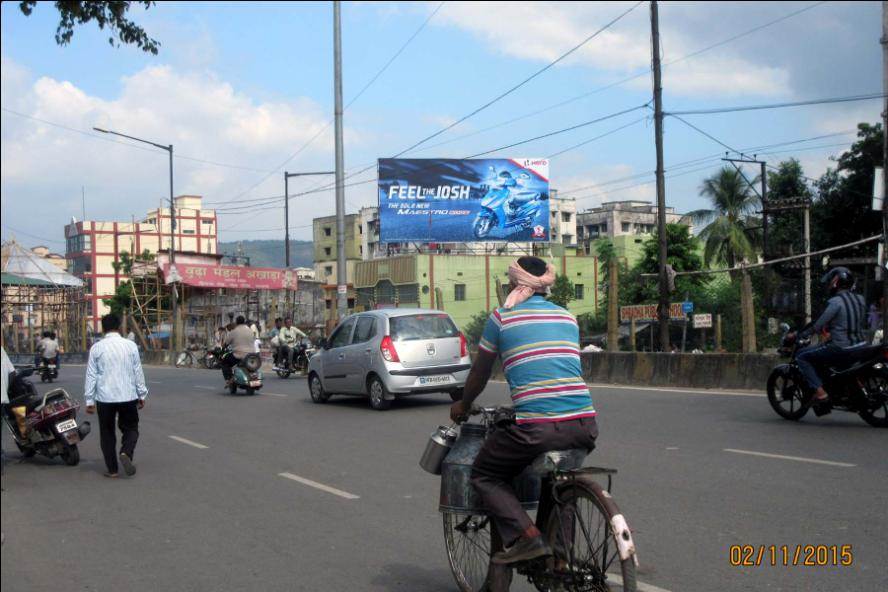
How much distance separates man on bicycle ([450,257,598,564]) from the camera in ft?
14.5

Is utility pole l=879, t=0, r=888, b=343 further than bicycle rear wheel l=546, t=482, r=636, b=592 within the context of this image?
Yes

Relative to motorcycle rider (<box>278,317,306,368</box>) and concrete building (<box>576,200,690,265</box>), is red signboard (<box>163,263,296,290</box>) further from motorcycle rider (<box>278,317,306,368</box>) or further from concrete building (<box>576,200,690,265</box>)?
concrete building (<box>576,200,690,265</box>)

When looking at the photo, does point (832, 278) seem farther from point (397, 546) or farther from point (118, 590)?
point (118, 590)

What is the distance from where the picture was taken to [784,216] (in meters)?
51.8

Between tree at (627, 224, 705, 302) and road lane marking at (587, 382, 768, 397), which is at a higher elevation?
tree at (627, 224, 705, 302)

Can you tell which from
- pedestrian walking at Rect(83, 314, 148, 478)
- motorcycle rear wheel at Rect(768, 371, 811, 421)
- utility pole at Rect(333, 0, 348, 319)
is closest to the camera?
pedestrian walking at Rect(83, 314, 148, 478)

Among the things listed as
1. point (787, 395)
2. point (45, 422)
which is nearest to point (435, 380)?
point (787, 395)

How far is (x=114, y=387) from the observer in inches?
376

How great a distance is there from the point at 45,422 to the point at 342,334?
678 cm

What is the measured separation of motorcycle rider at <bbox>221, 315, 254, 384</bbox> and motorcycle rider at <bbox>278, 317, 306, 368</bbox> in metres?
6.00

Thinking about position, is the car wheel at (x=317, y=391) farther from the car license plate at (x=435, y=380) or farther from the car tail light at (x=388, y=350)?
the car license plate at (x=435, y=380)

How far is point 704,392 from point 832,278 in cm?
565

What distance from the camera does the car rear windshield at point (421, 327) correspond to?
50.7 ft
